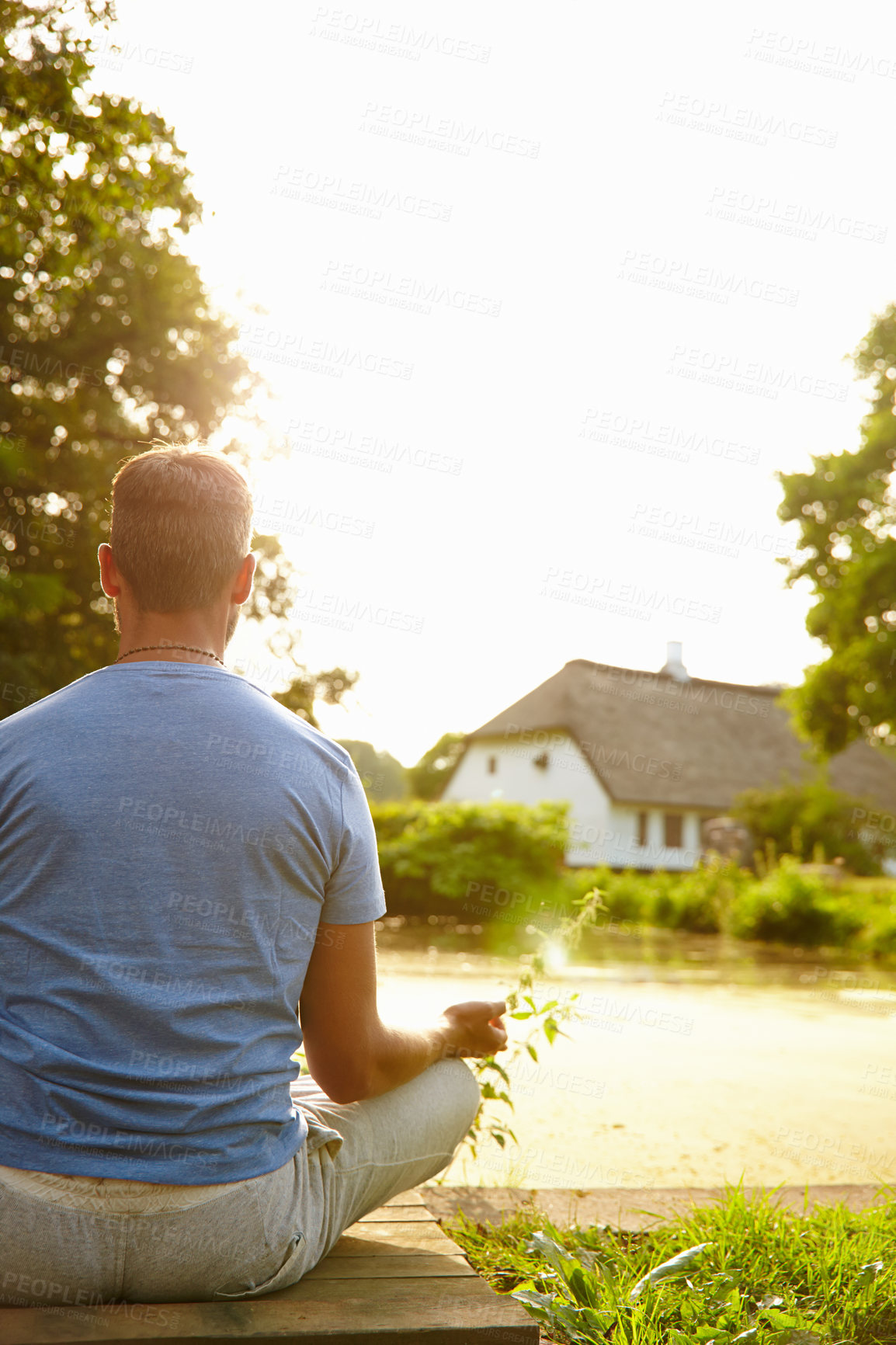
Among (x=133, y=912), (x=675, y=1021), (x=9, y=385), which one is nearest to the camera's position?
(x=133, y=912)

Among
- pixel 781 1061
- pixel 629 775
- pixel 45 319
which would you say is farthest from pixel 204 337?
pixel 629 775

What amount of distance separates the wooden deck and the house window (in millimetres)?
34857

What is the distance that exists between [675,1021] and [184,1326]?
6.95 m

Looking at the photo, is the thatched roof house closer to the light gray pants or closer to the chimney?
the chimney

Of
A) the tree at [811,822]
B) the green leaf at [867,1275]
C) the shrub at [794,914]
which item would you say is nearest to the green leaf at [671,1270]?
the green leaf at [867,1275]

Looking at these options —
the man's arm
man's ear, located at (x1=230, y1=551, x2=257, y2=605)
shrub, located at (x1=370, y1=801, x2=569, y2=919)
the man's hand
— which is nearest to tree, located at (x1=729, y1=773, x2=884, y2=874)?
shrub, located at (x1=370, y1=801, x2=569, y2=919)

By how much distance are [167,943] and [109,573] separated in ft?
2.16

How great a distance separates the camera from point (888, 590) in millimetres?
22797

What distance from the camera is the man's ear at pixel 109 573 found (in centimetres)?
185

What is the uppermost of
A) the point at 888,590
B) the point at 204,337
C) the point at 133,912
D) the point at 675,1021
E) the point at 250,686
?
the point at 204,337

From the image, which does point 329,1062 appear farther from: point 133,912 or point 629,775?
point 629,775

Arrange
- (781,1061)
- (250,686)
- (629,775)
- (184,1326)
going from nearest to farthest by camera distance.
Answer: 1. (184,1326)
2. (250,686)
3. (781,1061)
4. (629,775)

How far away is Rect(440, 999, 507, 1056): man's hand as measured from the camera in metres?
2.22

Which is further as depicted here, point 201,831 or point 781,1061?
point 781,1061
